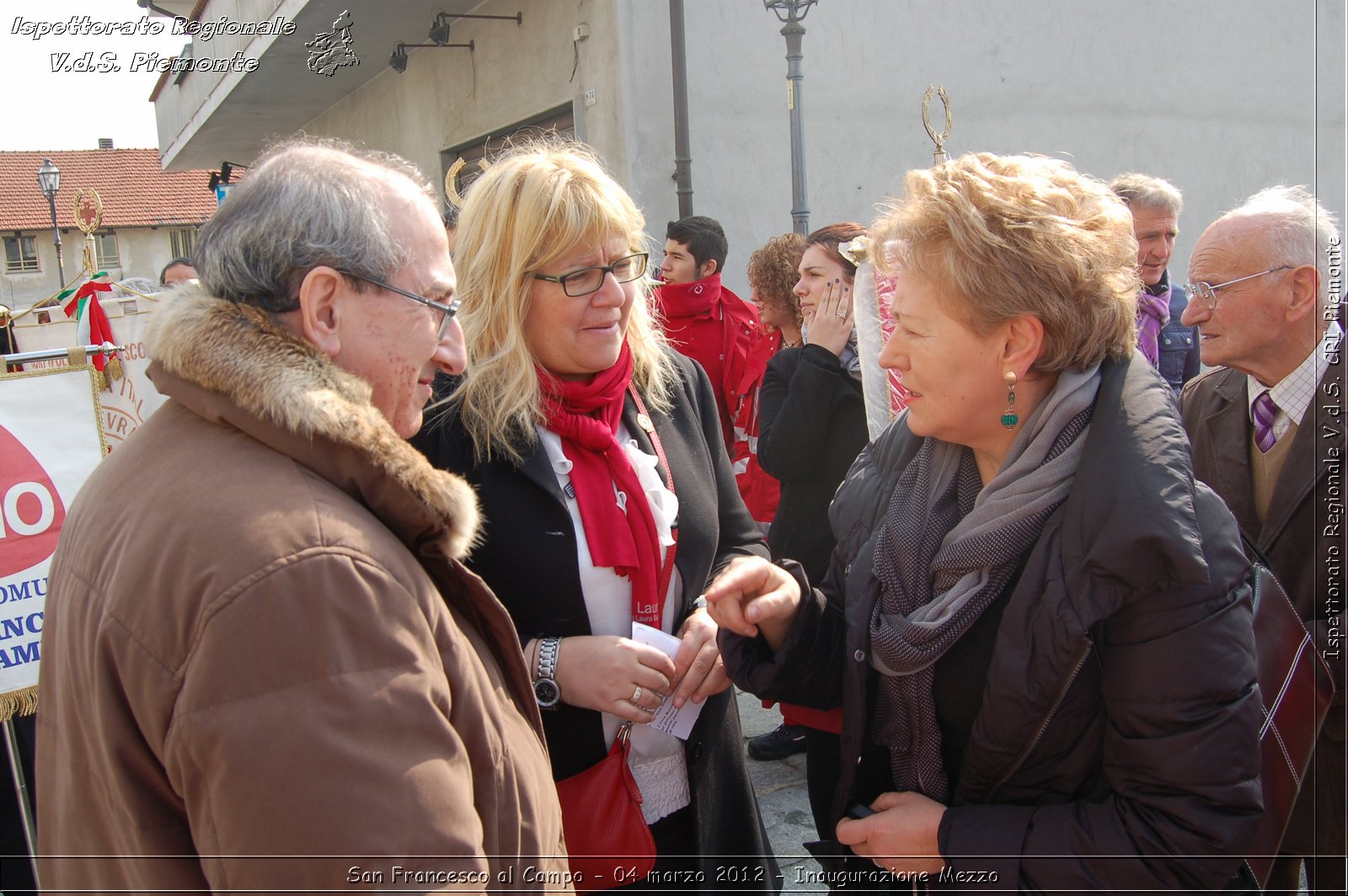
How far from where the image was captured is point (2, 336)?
5.29m

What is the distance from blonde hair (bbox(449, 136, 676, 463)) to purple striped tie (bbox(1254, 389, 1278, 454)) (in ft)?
6.17

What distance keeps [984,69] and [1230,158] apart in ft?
13.1

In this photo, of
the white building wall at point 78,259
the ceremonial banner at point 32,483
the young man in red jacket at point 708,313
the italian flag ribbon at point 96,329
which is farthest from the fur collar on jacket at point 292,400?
the white building wall at point 78,259

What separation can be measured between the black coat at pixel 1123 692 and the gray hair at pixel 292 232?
1188 mm

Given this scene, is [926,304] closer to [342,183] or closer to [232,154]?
[342,183]

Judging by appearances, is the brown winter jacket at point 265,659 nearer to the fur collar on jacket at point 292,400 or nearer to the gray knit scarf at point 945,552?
the fur collar on jacket at point 292,400

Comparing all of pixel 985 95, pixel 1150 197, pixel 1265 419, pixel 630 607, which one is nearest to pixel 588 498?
pixel 630 607

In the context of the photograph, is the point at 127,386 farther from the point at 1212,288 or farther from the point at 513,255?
the point at 1212,288

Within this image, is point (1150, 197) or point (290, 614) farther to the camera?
point (1150, 197)

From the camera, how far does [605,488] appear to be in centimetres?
201

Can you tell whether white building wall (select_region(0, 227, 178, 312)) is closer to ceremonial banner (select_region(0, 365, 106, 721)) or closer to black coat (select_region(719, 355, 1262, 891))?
ceremonial banner (select_region(0, 365, 106, 721))

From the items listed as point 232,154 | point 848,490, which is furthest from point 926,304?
point 232,154

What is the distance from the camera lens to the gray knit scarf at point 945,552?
1.63 metres

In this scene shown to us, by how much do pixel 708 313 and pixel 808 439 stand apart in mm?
1971
